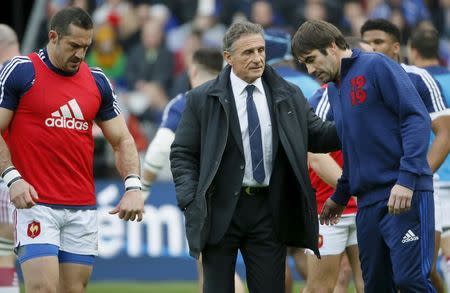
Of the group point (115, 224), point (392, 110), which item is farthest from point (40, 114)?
point (115, 224)

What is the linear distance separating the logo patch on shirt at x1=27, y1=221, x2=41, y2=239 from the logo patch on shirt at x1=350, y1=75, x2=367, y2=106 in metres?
2.41

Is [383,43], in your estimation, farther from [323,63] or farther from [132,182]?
[132,182]

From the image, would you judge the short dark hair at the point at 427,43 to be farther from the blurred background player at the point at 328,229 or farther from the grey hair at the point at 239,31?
the grey hair at the point at 239,31

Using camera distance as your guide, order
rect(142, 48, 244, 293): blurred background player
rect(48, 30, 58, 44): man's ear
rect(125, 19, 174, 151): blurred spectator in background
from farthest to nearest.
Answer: rect(125, 19, 174, 151): blurred spectator in background
rect(142, 48, 244, 293): blurred background player
rect(48, 30, 58, 44): man's ear

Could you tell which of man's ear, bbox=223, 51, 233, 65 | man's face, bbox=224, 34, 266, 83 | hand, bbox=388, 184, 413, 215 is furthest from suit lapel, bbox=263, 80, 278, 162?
hand, bbox=388, 184, 413, 215

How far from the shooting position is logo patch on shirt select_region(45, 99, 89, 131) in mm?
8664

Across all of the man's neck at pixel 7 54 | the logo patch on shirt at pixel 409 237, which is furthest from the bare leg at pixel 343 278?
the man's neck at pixel 7 54

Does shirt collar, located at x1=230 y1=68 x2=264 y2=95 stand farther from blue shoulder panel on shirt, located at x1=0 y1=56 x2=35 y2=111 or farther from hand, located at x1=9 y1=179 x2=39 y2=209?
hand, located at x1=9 y1=179 x2=39 y2=209

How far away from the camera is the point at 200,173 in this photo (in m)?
8.24

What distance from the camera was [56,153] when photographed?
8.69 metres

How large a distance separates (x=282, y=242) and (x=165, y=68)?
34.6 feet

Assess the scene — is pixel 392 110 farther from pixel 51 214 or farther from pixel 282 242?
pixel 51 214

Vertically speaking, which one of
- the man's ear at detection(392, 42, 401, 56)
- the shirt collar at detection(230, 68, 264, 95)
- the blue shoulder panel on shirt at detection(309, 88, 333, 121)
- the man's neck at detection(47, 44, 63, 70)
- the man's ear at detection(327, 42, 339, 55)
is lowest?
the blue shoulder panel on shirt at detection(309, 88, 333, 121)

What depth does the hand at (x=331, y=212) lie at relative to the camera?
8.73m
